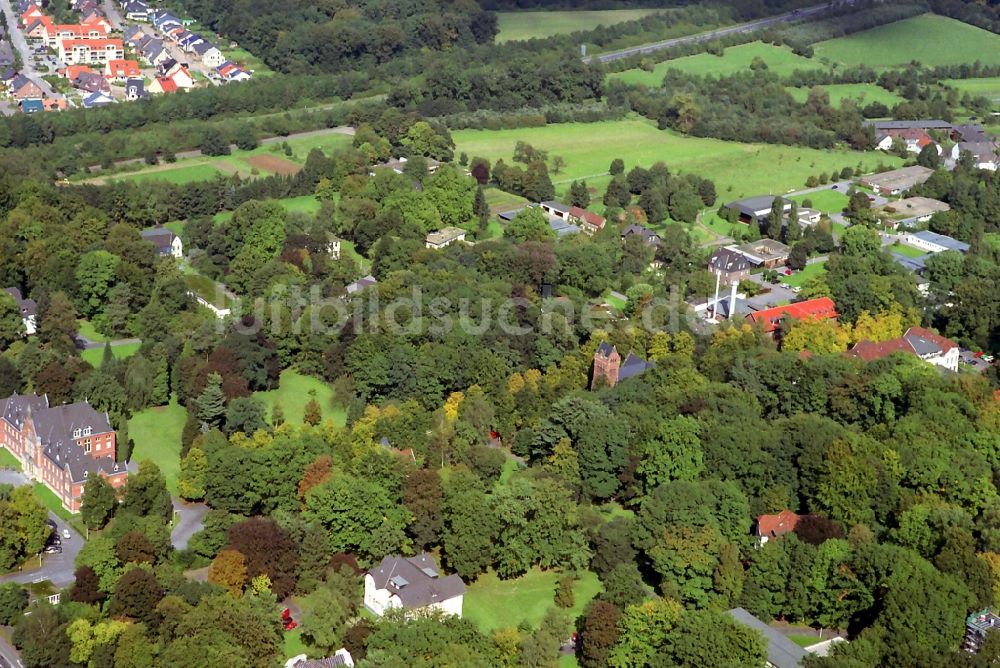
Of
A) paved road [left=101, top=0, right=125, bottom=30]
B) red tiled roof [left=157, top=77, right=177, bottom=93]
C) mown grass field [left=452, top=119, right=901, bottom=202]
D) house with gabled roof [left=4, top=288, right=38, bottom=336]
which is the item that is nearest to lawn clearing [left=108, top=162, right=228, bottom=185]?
mown grass field [left=452, top=119, right=901, bottom=202]

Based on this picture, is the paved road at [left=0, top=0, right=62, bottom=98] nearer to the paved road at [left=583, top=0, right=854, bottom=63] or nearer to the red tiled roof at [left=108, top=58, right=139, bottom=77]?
the red tiled roof at [left=108, top=58, right=139, bottom=77]

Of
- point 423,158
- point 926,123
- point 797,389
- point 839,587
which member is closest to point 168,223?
point 423,158

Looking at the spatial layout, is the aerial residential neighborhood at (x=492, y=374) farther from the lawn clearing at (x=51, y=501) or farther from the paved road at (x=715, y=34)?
the paved road at (x=715, y=34)

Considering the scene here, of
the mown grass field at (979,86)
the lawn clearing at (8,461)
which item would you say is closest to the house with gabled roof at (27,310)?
the lawn clearing at (8,461)

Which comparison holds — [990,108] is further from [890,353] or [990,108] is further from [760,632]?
[760,632]

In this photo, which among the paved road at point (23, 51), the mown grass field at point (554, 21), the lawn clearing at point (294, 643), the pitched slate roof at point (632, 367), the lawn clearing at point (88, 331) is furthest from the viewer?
the mown grass field at point (554, 21)

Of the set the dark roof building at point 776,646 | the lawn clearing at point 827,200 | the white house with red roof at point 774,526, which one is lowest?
the lawn clearing at point 827,200
